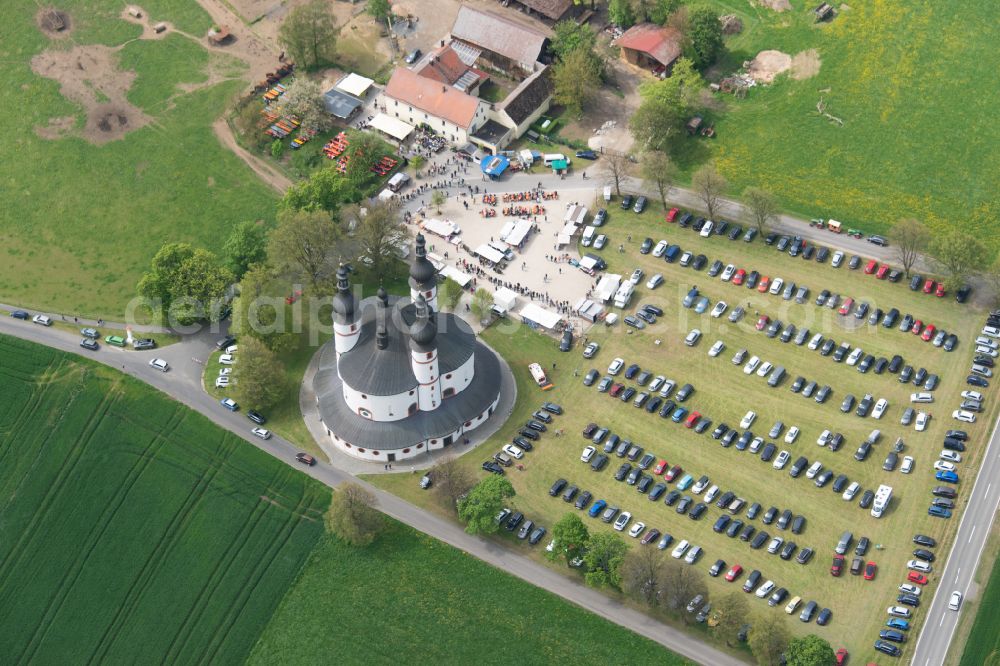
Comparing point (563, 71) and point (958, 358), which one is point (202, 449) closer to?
point (563, 71)

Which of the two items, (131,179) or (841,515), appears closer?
(841,515)

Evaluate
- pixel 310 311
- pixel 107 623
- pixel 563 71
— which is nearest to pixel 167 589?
pixel 107 623

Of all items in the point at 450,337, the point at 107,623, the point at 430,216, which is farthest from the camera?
the point at 430,216

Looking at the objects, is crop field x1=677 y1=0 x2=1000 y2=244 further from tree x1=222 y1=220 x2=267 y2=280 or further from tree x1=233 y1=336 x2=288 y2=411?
tree x1=233 y1=336 x2=288 y2=411

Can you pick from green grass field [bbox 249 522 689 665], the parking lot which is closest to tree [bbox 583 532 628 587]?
green grass field [bbox 249 522 689 665]

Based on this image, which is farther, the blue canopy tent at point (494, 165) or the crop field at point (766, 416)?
the blue canopy tent at point (494, 165)

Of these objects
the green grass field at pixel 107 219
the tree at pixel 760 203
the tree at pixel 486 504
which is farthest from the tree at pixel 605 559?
the green grass field at pixel 107 219

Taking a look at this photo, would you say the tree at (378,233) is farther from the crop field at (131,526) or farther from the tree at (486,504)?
the tree at (486,504)
